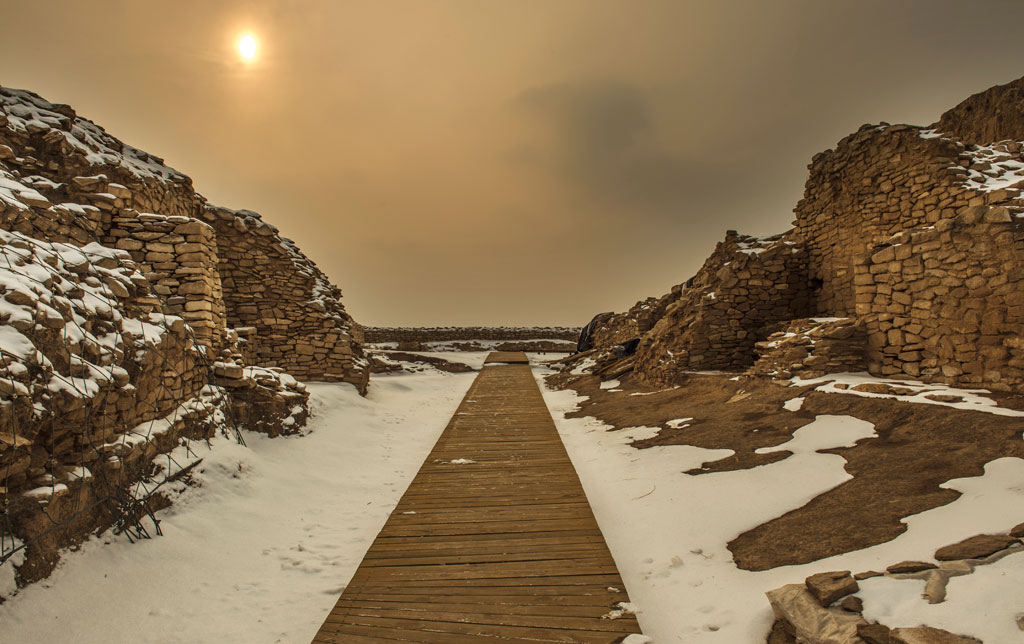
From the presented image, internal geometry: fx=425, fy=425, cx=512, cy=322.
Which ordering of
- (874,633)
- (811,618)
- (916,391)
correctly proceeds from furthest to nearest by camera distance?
1. (916,391)
2. (811,618)
3. (874,633)

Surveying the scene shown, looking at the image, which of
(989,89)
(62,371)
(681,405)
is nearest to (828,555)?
(681,405)

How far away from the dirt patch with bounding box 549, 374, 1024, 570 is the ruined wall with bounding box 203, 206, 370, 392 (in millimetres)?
7879

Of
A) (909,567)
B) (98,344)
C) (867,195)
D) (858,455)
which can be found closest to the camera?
(909,567)

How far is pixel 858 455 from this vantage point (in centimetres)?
437

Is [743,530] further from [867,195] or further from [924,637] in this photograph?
[867,195]

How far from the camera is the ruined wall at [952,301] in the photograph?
202 inches

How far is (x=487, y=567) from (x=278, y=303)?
356 inches

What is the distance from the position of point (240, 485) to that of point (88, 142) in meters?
6.86

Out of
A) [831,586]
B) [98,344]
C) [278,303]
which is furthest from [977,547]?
[278,303]

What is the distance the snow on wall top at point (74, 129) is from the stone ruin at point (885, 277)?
455 inches

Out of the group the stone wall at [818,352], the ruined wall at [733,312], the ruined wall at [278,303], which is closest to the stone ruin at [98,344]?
the ruined wall at [278,303]

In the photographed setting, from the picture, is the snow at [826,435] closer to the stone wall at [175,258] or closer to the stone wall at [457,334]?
the stone wall at [175,258]

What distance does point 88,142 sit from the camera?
23.7 ft

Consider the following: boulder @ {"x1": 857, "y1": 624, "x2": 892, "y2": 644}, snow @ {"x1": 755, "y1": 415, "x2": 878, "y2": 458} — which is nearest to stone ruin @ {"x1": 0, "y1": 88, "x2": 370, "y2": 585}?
boulder @ {"x1": 857, "y1": 624, "x2": 892, "y2": 644}
